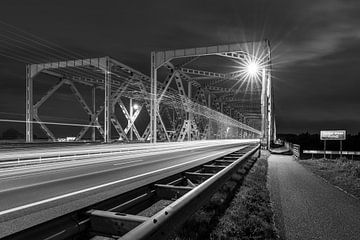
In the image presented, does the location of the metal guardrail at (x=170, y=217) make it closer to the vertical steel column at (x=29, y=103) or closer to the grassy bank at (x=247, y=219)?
the grassy bank at (x=247, y=219)

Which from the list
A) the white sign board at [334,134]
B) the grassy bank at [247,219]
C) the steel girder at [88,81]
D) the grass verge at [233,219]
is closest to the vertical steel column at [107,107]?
the steel girder at [88,81]

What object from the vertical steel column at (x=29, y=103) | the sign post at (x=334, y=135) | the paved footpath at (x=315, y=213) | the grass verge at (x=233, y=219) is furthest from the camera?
the vertical steel column at (x=29, y=103)

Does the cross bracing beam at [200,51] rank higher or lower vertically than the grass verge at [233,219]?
higher

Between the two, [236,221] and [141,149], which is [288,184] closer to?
[236,221]

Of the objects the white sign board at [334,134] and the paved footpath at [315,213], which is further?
the white sign board at [334,134]

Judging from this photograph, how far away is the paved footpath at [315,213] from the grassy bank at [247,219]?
0.23 metres

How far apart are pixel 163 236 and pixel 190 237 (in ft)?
5.10

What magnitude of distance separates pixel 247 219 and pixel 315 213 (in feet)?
5.81

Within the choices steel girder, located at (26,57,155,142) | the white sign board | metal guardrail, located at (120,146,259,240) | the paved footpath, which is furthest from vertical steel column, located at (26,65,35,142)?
metal guardrail, located at (120,146,259,240)

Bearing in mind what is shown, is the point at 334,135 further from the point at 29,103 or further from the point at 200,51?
the point at 29,103

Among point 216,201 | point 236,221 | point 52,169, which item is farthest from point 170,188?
point 52,169

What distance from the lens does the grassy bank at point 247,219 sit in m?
4.36

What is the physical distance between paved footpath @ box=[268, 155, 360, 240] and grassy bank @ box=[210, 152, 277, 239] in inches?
9.2

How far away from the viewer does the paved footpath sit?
4652 mm
